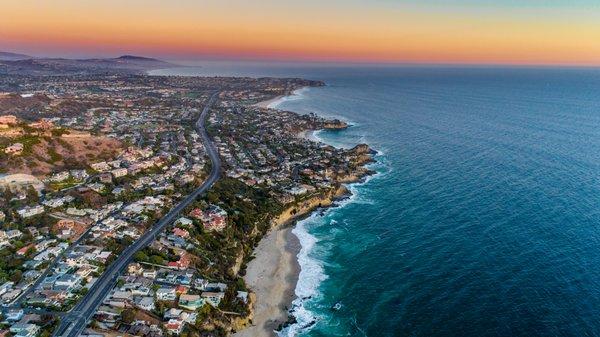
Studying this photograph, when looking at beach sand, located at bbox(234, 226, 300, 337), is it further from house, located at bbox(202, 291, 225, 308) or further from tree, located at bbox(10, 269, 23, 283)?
tree, located at bbox(10, 269, 23, 283)

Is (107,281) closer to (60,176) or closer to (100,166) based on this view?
(60,176)

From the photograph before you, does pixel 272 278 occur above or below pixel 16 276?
below

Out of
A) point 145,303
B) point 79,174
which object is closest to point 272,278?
point 145,303

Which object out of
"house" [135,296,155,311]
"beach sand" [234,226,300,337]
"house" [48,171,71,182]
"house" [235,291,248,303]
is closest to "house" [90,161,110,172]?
"house" [48,171,71,182]

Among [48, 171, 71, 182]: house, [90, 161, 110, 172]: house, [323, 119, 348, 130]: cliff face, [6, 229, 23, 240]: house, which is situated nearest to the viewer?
[6, 229, 23, 240]: house

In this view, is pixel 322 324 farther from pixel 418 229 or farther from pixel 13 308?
pixel 13 308
